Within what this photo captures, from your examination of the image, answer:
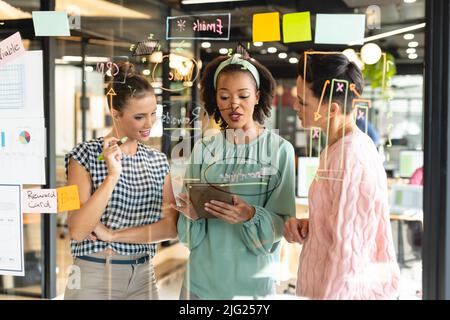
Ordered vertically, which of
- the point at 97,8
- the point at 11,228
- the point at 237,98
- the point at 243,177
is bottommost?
the point at 11,228

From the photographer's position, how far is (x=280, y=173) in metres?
1.92

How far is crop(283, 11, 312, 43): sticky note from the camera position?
6.15 feet

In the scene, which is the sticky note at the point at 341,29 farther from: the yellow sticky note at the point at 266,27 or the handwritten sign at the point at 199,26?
the handwritten sign at the point at 199,26

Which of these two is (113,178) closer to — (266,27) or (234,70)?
(234,70)

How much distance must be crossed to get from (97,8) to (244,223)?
0.95 m

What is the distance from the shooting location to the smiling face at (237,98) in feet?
6.31

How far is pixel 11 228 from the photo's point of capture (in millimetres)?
2158

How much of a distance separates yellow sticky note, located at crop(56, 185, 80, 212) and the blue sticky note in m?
0.58

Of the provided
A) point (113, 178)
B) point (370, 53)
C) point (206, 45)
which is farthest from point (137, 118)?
point (370, 53)

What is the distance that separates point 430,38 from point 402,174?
0.44 meters

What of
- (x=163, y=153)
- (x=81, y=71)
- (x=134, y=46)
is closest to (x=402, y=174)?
(x=163, y=153)

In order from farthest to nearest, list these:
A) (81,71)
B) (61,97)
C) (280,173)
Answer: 1. (61,97)
2. (81,71)
3. (280,173)

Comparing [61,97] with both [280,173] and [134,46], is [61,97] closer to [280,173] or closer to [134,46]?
[134,46]

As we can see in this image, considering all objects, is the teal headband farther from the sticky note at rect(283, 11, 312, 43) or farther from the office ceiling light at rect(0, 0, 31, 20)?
the office ceiling light at rect(0, 0, 31, 20)
